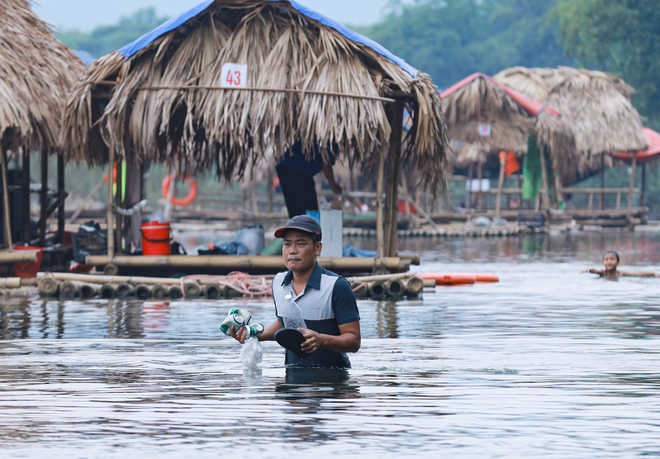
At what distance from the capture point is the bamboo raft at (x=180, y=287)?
1395 cm

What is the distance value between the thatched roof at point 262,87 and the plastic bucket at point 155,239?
99 cm

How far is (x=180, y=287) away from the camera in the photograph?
1409cm

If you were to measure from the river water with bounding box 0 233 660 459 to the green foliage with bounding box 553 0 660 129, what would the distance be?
35.4 metres

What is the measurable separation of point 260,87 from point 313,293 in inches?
275

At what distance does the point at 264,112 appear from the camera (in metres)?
13.7

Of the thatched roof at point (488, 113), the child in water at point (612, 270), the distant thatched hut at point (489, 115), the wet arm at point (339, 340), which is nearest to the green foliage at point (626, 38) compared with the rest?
the distant thatched hut at point (489, 115)

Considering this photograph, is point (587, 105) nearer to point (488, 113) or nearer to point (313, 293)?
point (488, 113)

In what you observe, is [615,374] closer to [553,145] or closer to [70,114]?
[70,114]

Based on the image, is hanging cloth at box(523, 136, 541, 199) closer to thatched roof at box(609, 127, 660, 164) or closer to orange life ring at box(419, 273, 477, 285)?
thatched roof at box(609, 127, 660, 164)

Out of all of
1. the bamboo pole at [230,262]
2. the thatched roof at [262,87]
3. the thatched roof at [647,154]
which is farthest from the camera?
the thatched roof at [647,154]

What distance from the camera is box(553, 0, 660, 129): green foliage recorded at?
4628 cm

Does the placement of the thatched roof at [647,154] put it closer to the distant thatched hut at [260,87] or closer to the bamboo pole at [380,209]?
the bamboo pole at [380,209]

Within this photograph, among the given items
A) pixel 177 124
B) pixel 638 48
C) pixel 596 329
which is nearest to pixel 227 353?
pixel 596 329

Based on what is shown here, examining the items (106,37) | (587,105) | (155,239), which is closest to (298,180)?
(155,239)
